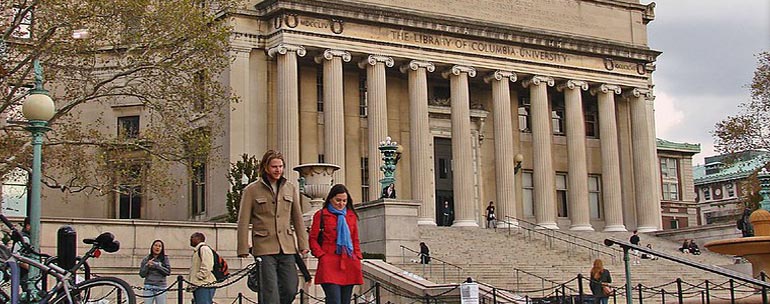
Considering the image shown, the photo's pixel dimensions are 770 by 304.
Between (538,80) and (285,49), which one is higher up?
(285,49)

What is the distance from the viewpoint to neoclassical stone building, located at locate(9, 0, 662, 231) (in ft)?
147

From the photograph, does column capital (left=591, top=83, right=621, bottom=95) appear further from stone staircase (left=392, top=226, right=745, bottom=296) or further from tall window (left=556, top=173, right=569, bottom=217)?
stone staircase (left=392, top=226, right=745, bottom=296)

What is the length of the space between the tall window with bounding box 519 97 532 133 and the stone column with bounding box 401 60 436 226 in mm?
7458

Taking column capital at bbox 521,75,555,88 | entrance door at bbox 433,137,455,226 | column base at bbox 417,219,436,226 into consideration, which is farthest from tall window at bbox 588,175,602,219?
column base at bbox 417,219,436,226

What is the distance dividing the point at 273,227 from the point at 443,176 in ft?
123

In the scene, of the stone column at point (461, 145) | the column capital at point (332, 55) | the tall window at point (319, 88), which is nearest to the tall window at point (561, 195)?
the stone column at point (461, 145)

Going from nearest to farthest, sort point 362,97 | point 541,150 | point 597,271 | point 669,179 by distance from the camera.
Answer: point 597,271
point 362,97
point 541,150
point 669,179

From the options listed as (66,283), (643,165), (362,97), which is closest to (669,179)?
(643,165)

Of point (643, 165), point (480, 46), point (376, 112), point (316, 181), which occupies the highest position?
Answer: point (480, 46)

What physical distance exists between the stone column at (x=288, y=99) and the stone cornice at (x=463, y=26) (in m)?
1.65

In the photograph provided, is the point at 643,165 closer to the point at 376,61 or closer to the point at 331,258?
the point at 376,61

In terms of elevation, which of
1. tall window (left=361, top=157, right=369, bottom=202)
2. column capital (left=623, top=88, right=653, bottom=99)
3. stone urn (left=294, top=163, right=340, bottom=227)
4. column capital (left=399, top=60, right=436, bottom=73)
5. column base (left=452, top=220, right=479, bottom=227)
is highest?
column capital (left=399, top=60, right=436, bottom=73)

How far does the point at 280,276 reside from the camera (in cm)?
1330

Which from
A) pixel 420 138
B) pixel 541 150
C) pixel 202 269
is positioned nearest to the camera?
pixel 202 269
